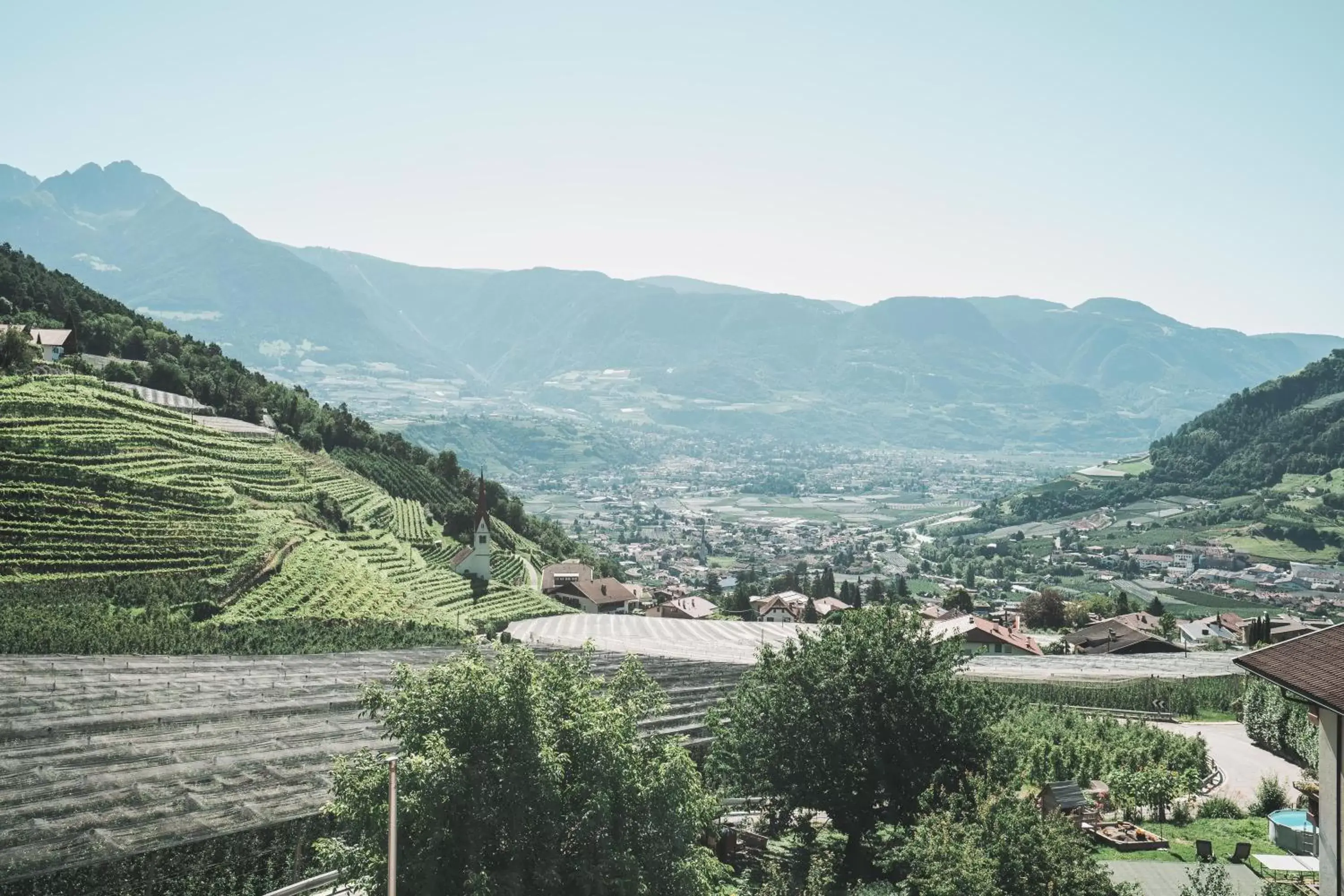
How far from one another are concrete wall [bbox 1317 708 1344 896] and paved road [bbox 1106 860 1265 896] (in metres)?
7.99

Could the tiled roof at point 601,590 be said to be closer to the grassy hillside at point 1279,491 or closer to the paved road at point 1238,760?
the paved road at point 1238,760

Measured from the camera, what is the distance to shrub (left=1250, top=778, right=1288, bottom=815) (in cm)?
2688

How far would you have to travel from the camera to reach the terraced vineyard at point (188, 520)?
123ft

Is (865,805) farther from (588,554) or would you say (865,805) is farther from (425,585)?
(588,554)

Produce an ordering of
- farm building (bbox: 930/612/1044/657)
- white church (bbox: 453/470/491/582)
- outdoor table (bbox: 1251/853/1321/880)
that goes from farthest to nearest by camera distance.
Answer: farm building (bbox: 930/612/1044/657) < white church (bbox: 453/470/491/582) < outdoor table (bbox: 1251/853/1321/880)

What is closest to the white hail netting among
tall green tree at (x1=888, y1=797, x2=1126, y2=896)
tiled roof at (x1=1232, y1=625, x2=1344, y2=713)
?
tall green tree at (x1=888, y1=797, x2=1126, y2=896)

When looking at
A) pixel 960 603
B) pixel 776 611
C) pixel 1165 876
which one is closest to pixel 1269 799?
pixel 1165 876

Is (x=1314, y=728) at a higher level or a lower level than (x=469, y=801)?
lower

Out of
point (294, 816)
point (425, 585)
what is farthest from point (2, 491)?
point (294, 816)

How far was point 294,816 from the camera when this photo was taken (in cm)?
1997

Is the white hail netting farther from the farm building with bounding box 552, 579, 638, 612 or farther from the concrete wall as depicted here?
the farm building with bounding box 552, 579, 638, 612

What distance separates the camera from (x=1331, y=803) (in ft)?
36.6

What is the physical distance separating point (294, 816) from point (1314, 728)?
30192 millimetres

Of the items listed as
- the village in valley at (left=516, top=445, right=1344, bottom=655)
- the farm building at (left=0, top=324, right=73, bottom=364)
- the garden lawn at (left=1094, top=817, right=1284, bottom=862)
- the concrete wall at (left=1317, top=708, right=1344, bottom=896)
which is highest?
the farm building at (left=0, top=324, right=73, bottom=364)
